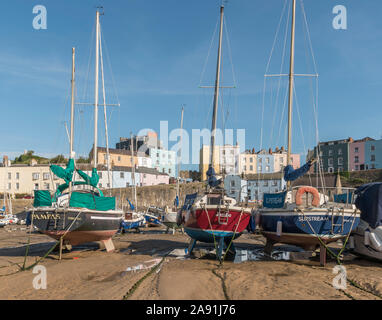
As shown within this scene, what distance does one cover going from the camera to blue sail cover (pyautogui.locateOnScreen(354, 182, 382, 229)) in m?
15.5

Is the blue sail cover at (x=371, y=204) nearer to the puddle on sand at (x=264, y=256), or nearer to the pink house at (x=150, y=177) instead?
the puddle on sand at (x=264, y=256)

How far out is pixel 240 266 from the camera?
14.2 m

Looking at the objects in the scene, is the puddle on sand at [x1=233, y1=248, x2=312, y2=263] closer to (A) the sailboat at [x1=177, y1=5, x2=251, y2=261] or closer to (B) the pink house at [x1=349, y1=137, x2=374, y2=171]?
(A) the sailboat at [x1=177, y1=5, x2=251, y2=261]

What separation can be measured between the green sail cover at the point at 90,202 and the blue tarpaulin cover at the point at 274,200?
865 cm

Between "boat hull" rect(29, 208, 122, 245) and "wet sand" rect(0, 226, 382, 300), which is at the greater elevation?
"boat hull" rect(29, 208, 122, 245)

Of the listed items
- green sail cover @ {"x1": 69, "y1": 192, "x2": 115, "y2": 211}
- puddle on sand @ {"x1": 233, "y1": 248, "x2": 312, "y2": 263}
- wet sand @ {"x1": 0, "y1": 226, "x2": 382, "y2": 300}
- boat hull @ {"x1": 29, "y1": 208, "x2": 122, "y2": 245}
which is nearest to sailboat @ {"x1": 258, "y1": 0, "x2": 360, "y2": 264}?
puddle on sand @ {"x1": 233, "y1": 248, "x2": 312, "y2": 263}

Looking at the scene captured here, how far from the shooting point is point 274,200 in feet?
57.0

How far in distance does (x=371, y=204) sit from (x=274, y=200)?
4612mm

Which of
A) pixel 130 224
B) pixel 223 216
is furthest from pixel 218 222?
pixel 130 224

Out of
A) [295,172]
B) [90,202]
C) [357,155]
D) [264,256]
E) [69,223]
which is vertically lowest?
[264,256]

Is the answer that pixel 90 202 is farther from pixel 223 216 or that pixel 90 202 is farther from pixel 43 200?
pixel 223 216

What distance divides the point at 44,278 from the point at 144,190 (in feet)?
179
